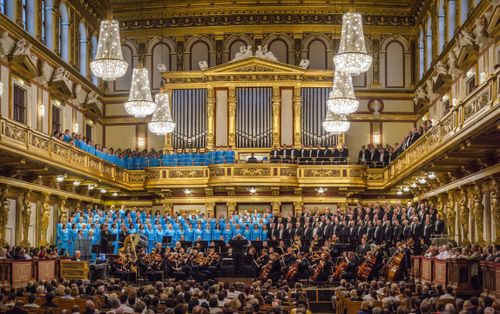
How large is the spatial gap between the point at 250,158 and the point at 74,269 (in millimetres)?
12120

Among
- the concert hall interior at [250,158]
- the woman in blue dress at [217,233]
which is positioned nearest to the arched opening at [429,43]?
the concert hall interior at [250,158]

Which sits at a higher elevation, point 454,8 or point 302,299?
point 454,8

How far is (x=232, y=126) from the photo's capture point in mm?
32656

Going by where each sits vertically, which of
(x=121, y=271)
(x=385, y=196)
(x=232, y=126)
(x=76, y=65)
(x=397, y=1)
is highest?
(x=397, y=1)

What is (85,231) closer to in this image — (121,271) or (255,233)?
(121,271)

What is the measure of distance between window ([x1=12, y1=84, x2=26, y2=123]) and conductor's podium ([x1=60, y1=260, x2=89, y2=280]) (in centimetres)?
733

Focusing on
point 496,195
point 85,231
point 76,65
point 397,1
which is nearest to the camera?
point 496,195

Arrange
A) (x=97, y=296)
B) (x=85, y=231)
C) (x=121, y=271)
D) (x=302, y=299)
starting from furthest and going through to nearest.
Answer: (x=85, y=231), (x=121, y=271), (x=97, y=296), (x=302, y=299)

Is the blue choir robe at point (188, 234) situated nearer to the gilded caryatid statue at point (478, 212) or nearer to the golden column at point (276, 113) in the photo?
the gilded caryatid statue at point (478, 212)

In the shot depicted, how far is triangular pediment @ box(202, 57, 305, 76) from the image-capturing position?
107 feet

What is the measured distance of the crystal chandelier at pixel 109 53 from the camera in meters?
14.7

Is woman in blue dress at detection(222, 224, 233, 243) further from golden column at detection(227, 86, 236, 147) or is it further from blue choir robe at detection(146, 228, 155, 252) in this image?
golden column at detection(227, 86, 236, 147)

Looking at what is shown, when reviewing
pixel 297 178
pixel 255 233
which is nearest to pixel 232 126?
pixel 297 178

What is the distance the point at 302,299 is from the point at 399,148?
18.0 meters
